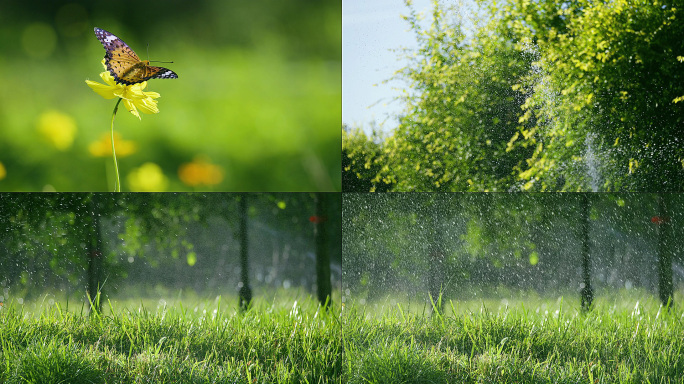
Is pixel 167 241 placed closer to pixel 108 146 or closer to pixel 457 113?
pixel 108 146

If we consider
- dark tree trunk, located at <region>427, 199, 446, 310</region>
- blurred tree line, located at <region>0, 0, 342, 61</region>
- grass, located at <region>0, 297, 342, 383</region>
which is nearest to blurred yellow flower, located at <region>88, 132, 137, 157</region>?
blurred tree line, located at <region>0, 0, 342, 61</region>

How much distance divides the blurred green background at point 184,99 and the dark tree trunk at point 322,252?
0.08 meters

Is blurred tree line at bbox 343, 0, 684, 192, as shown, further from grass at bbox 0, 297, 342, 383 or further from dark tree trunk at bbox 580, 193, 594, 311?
grass at bbox 0, 297, 342, 383

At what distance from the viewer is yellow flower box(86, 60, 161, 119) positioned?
2.22 metres

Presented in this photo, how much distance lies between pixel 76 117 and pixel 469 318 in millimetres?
1929

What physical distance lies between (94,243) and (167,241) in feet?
1.08

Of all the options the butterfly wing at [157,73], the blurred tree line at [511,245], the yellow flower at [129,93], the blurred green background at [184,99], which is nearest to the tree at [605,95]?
the blurred tree line at [511,245]

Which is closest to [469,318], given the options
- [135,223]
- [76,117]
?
[135,223]

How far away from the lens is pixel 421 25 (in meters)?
2.21

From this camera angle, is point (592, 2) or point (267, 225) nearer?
point (592, 2)

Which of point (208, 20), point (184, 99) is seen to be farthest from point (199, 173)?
point (208, 20)

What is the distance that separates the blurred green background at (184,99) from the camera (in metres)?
2.23

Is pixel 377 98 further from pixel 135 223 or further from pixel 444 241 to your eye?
pixel 135 223

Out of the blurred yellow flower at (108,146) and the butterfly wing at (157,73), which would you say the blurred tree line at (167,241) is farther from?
the butterfly wing at (157,73)
